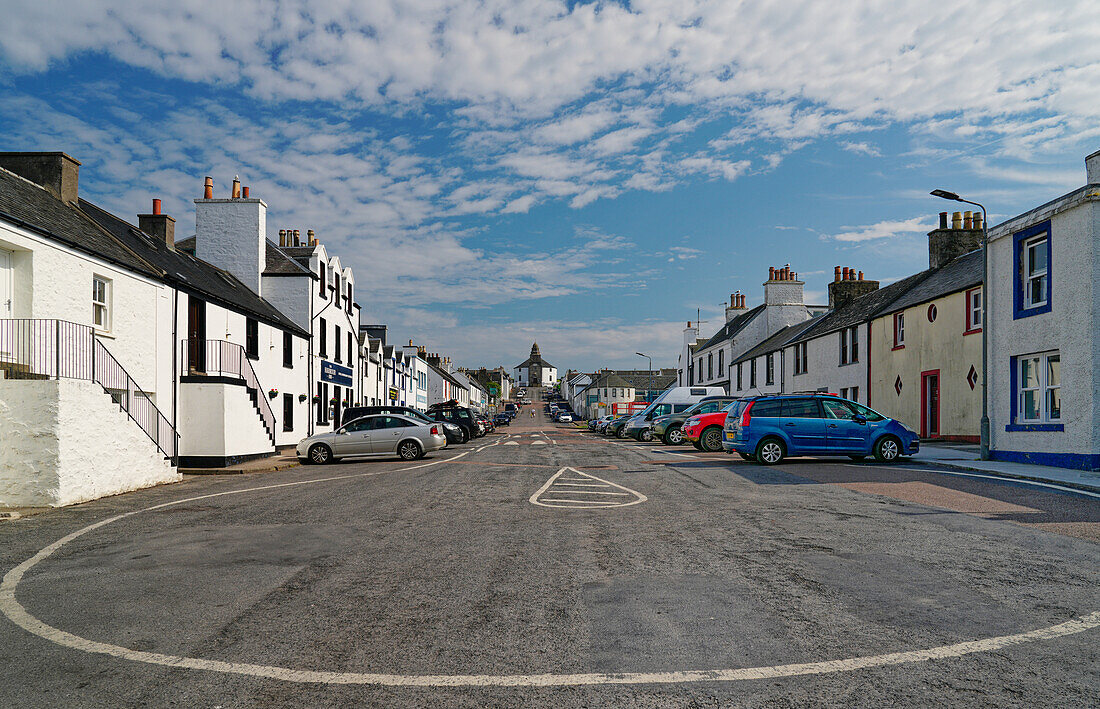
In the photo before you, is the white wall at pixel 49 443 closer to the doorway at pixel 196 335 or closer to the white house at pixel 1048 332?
the doorway at pixel 196 335

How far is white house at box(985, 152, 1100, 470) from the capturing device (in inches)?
624

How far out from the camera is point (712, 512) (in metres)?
10.3

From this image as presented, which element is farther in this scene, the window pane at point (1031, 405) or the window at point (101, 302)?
the window pane at point (1031, 405)

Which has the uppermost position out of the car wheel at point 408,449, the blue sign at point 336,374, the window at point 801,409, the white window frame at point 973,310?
the white window frame at point 973,310

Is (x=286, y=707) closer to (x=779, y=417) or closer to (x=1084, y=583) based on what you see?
(x=1084, y=583)

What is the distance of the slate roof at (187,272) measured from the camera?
20.3 metres

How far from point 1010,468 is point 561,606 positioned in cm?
1486

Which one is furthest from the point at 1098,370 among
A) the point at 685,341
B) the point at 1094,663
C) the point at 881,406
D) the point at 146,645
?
the point at 685,341

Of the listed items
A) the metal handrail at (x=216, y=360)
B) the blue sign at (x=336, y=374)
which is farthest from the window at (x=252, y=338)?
the blue sign at (x=336, y=374)

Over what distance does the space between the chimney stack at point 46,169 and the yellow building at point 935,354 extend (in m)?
27.6

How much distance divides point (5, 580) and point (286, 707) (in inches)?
189

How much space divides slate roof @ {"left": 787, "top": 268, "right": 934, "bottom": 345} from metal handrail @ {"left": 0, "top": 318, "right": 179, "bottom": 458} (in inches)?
1152

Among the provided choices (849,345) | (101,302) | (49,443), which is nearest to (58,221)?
(101,302)

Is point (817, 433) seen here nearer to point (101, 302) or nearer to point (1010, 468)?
point (1010, 468)
